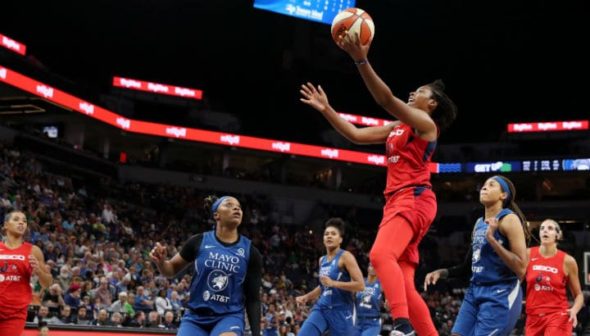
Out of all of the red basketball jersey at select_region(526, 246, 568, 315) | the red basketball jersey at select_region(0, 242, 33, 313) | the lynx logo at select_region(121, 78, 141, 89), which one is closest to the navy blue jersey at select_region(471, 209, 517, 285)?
the red basketball jersey at select_region(526, 246, 568, 315)

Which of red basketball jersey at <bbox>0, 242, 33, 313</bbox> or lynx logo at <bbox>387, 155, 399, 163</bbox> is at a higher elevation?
lynx logo at <bbox>387, 155, 399, 163</bbox>

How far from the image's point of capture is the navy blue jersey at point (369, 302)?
40.5 ft

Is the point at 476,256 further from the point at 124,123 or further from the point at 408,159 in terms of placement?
the point at 124,123

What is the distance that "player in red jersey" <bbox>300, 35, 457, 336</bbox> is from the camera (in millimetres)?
5711

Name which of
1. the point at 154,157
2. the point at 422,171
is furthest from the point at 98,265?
the point at 154,157

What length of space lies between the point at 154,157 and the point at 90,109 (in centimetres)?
815

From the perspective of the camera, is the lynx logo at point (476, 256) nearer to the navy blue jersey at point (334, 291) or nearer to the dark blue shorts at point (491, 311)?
the dark blue shorts at point (491, 311)

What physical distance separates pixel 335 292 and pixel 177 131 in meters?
30.9

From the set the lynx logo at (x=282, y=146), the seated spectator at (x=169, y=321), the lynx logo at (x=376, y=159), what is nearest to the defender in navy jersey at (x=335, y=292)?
the seated spectator at (x=169, y=321)

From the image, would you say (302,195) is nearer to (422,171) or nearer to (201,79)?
(201,79)

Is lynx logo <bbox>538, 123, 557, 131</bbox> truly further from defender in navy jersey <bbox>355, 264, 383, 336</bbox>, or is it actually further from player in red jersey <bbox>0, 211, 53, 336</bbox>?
player in red jersey <bbox>0, 211, 53, 336</bbox>

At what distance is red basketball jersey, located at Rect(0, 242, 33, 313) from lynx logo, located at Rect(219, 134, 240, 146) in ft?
102

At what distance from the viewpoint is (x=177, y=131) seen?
39.6 meters

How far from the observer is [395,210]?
608 cm
